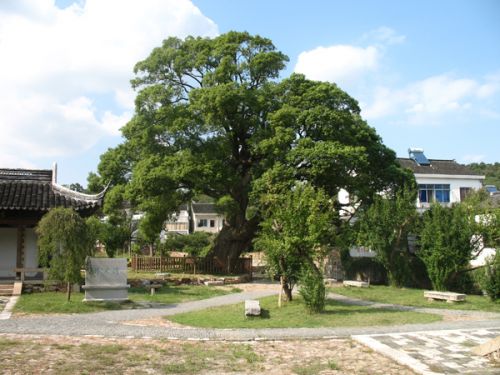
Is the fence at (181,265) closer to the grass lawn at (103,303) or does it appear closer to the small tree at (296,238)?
the grass lawn at (103,303)

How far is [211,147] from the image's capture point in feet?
91.5

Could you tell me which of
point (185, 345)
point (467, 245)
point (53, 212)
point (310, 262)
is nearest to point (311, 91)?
point (467, 245)

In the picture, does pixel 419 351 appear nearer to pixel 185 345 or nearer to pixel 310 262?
pixel 185 345

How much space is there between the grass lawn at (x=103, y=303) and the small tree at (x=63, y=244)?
0.93 metres

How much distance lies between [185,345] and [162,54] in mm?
22233

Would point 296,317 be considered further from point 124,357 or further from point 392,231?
point 392,231

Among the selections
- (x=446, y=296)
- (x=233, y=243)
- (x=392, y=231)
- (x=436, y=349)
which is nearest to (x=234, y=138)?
(x=233, y=243)

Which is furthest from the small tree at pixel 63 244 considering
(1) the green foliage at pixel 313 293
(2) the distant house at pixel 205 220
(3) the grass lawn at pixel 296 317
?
(2) the distant house at pixel 205 220

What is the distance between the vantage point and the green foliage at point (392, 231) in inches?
923

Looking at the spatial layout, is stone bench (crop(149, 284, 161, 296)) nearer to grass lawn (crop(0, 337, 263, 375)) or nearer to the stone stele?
the stone stele

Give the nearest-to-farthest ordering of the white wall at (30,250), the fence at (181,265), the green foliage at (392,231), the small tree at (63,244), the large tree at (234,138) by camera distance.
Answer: the small tree at (63,244), the white wall at (30,250), the green foliage at (392,231), the large tree at (234,138), the fence at (181,265)

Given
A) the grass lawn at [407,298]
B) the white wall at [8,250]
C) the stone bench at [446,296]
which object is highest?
the white wall at [8,250]

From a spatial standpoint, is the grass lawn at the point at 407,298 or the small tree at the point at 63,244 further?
the grass lawn at the point at 407,298

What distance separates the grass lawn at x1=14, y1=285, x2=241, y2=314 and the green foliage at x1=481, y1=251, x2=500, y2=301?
10388mm
